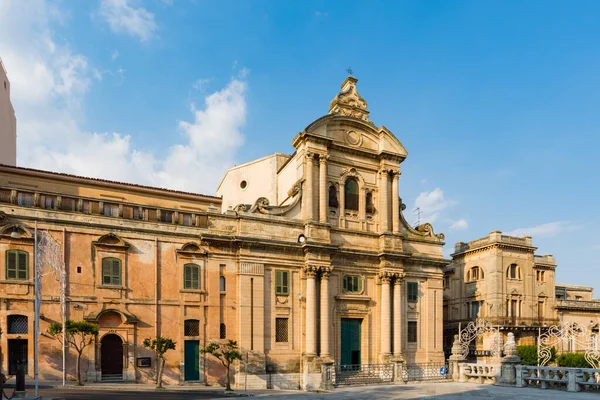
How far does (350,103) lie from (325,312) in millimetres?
16378

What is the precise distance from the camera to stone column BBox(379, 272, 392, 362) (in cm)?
3347

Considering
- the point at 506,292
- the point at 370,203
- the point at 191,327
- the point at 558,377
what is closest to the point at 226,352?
the point at 191,327

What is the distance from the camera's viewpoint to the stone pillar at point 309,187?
32.5m

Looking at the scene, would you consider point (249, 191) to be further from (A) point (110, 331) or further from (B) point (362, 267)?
(A) point (110, 331)

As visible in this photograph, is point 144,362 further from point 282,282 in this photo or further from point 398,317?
point 398,317

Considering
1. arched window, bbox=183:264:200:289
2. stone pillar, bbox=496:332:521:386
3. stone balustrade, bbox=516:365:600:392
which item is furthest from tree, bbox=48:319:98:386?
stone balustrade, bbox=516:365:600:392

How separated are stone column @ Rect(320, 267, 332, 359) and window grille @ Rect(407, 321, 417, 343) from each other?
24.5 feet

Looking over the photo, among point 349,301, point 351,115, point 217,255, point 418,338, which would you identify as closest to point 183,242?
point 217,255

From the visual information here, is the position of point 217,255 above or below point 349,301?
above

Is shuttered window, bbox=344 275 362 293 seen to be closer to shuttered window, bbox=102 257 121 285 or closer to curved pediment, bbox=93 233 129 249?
curved pediment, bbox=93 233 129 249

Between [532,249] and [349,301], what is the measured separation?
2747 centimetres

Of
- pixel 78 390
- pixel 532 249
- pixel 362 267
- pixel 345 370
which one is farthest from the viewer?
pixel 532 249

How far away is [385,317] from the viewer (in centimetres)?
3397

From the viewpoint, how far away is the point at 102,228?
26422 millimetres
